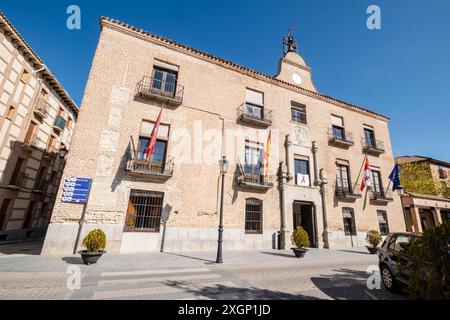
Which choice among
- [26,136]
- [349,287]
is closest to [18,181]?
[26,136]

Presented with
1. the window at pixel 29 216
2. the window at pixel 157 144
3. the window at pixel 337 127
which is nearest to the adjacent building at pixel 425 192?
the window at pixel 337 127

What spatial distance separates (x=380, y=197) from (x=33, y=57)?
3006cm

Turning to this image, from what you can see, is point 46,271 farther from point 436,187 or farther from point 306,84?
point 436,187

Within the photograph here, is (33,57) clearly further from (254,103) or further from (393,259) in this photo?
(393,259)

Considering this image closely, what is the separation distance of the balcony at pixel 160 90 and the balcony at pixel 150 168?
3654 mm

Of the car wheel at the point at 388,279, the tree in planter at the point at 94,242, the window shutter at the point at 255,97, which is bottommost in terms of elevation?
the car wheel at the point at 388,279

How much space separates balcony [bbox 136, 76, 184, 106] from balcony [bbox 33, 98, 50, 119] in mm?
9950

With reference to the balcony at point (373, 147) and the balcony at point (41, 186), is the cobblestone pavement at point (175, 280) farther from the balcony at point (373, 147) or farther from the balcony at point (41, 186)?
the balcony at point (373, 147)

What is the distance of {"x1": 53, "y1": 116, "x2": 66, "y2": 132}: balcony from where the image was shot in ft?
60.7

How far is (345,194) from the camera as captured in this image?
1623 centimetres

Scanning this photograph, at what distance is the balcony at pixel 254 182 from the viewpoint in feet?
44.0

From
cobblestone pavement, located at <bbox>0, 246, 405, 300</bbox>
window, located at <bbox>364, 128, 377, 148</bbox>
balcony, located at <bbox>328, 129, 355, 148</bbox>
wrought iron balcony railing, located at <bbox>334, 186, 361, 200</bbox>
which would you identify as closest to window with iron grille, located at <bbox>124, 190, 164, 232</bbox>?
cobblestone pavement, located at <bbox>0, 246, 405, 300</bbox>

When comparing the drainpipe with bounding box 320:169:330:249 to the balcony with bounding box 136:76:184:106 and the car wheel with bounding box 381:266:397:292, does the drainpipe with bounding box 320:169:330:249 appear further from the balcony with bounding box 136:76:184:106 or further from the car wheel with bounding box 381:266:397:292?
the balcony with bounding box 136:76:184:106
